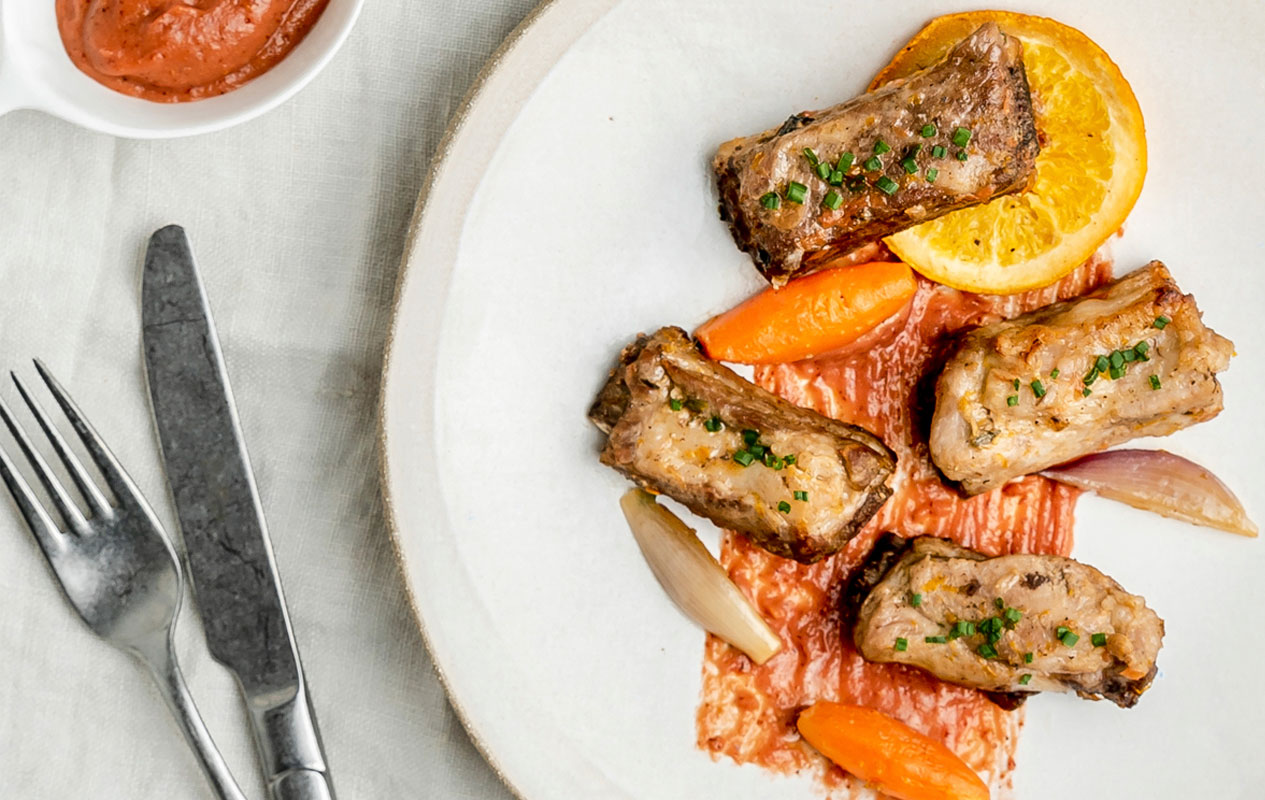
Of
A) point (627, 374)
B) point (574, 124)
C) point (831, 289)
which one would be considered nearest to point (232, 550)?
point (627, 374)

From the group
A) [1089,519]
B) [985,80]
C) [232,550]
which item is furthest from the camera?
[1089,519]

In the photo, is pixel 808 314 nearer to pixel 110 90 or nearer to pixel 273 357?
pixel 273 357

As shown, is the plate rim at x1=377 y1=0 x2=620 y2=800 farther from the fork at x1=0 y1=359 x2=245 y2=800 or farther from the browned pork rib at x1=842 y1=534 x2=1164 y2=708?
the browned pork rib at x1=842 y1=534 x2=1164 y2=708

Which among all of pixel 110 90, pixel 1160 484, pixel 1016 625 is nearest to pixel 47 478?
pixel 110 90

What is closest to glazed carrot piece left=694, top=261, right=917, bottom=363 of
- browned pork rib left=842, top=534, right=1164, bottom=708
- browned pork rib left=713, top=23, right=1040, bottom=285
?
browned pork rib left=713, top=23, right=1040, bottom=285

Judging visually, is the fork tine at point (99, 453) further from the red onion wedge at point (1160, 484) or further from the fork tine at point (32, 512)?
the red onion wedge at point (1160, 484)

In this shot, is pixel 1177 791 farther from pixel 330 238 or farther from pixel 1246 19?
pixel 330 238
